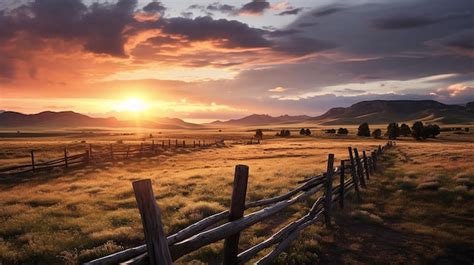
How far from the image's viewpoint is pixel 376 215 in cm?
1236

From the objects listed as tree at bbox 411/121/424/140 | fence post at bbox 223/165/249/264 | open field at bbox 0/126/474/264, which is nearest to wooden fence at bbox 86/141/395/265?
fence post at bbox 223/165/249/264

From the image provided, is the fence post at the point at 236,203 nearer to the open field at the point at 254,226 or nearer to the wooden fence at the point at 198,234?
the wooden fence at the point at 198,234

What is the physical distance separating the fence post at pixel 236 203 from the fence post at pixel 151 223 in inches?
69.6

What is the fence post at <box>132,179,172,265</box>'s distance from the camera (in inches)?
153

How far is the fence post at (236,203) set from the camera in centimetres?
560

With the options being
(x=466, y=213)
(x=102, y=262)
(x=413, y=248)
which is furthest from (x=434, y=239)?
(x=102, y=262)

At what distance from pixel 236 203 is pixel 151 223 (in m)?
1.97

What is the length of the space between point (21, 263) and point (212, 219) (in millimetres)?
5540

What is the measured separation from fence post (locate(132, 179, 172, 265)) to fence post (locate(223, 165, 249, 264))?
5.80 ft

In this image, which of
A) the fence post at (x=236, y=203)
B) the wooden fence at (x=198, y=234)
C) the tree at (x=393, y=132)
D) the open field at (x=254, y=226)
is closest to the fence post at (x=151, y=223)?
the wooden fence at (x=198, y=234)

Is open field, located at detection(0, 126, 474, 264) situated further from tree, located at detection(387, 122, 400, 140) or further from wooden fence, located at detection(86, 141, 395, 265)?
tree, located at detection(387, 122, 400, 140)

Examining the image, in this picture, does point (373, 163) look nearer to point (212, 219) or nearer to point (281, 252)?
point (281, 252)

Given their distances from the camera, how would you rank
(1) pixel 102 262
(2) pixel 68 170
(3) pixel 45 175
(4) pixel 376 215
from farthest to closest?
(2) pixel 68 170 → (3) pixel 45 175 → (4) pixel 376 215 → (1) pixel 102 262

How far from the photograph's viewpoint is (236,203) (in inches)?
224
